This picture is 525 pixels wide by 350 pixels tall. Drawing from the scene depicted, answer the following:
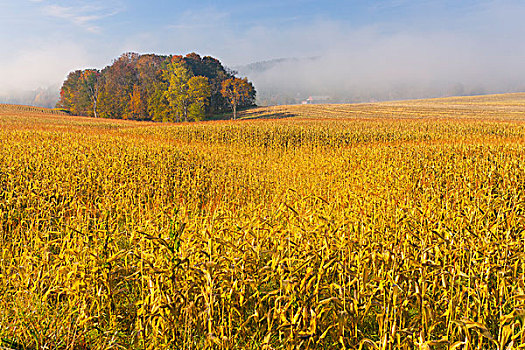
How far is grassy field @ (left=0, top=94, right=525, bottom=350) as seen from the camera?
7.96 ft

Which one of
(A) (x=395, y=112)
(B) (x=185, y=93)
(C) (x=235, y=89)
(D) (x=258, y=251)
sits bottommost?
(D) (x=258, y=251)

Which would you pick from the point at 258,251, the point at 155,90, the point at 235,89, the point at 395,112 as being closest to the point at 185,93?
the point at 155,90

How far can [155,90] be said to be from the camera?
5519 centimetres

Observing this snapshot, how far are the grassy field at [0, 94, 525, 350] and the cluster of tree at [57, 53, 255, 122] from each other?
39.8 meters

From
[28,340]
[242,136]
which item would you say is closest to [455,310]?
[28,340]

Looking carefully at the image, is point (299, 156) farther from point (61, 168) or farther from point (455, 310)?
point (455, 310)

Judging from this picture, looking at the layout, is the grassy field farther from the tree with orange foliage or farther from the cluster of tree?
the tree with orange foliage

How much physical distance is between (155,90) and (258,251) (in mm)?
57733

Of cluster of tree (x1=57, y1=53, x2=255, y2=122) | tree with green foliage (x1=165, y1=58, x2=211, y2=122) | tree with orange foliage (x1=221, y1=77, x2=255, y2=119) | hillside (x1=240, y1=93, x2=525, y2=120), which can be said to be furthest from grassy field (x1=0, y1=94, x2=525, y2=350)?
tree with orange foliage (x1=221, y1=77, x2=255, y2=119)

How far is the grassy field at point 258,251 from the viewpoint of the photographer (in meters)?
2.43

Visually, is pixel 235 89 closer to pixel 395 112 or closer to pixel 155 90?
pixel 155 90

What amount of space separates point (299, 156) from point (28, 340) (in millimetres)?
12618

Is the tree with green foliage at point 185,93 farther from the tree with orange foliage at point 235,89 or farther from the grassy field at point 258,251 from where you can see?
the grassy field at point 258,251

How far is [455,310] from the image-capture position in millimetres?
2445
